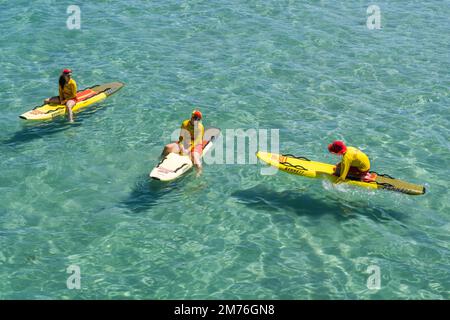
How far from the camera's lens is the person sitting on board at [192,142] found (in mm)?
16903

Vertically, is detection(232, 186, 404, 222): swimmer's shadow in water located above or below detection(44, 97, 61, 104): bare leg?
below

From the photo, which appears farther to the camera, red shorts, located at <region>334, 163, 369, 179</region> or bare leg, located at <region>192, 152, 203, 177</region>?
bare leg, located at <region>192, 152, 203, 177</region>

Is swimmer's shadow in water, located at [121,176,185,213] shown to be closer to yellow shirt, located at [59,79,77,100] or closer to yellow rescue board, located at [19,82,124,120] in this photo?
yellow rescue board, located at [19,82,124,120]

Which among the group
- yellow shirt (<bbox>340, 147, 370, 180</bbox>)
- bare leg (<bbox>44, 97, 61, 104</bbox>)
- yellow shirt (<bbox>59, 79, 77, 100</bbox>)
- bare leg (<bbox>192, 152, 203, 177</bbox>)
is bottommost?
bare leg (<bbox>192, 152, 203, 177</bbox>)

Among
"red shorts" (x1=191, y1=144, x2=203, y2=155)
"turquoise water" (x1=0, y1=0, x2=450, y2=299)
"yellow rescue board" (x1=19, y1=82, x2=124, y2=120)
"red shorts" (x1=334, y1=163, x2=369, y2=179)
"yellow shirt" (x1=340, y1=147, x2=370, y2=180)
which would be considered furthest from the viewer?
"yellow rescue board" (x1=19, y1=82, x2=124, y2=120)

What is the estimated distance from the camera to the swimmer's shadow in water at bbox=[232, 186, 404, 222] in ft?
50.9

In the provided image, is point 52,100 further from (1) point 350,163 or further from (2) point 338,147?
(1) point 350,163

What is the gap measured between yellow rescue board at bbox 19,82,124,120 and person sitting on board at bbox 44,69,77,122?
0.18 m

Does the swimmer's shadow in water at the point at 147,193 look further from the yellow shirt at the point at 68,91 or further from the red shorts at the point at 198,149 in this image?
the yellow shirt at the point at 68,91

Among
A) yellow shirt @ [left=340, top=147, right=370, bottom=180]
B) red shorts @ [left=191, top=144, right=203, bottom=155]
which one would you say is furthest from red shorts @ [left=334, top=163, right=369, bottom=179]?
red shorts @ [left=191, top=144, right=203, bottom=155]

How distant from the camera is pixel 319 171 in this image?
16.3 meters

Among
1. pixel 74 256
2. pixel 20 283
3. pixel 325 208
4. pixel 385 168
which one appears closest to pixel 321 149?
pixel 385 168

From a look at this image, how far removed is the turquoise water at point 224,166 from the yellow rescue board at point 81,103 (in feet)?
1.09
